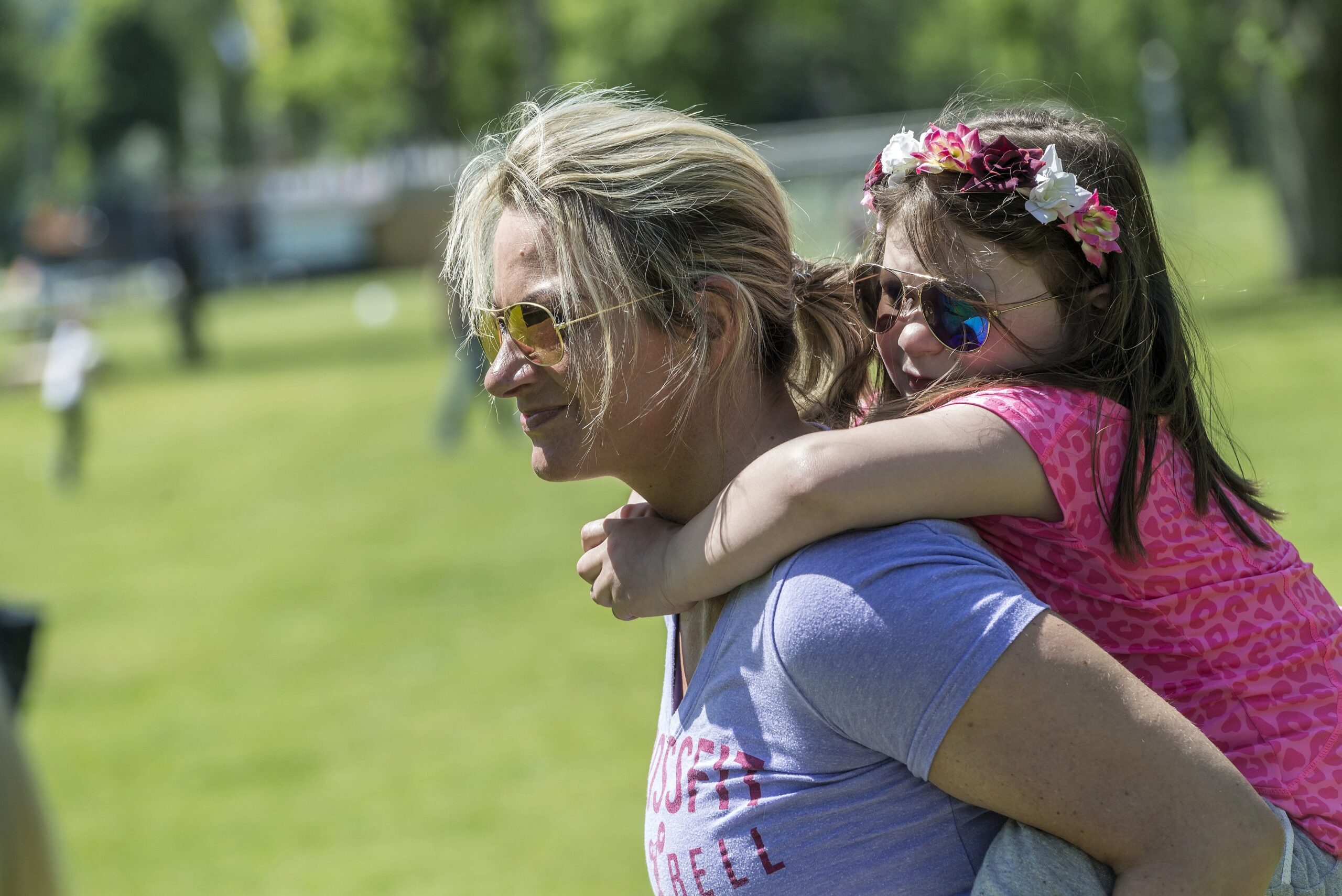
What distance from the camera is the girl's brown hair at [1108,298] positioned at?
1688 millimetres

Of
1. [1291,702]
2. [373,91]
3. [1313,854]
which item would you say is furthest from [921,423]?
[373,91]

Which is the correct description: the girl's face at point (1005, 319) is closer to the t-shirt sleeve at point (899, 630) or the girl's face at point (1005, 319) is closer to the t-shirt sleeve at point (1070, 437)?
the t-shirt sleeve at point (1070, 437)

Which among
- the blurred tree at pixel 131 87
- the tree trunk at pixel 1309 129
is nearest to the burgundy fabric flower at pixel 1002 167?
the tree trunk at pixel 1309 129

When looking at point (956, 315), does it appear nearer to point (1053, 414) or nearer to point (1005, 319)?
point (1005, 319)

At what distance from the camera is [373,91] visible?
156ft

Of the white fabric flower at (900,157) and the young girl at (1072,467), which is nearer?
the young girl at (1072,467)

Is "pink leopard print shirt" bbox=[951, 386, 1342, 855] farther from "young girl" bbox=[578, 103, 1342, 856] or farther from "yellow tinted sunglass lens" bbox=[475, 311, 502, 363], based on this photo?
"yellow tinted sunglass lens" bbox=[475, 311, 502, 363]

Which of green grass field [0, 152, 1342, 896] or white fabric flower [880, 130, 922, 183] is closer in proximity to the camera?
white fabric flower [880, 130, 922, 183]

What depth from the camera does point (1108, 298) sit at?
5.74ft

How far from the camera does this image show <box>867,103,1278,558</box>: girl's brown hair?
169 centimetres

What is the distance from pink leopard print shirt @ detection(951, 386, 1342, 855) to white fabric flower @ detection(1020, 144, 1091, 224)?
0.20 metres

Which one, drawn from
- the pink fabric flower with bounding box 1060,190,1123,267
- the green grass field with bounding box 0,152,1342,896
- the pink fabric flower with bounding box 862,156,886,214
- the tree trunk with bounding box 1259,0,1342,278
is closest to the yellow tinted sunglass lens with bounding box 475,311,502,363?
the pink fabric flower with bounding box 862,156,886,214

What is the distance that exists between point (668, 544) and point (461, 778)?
520 centimetres

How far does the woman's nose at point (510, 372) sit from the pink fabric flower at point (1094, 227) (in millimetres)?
684
